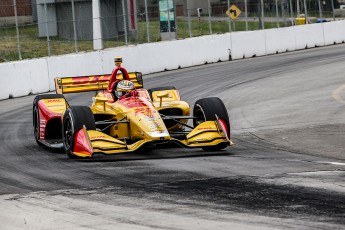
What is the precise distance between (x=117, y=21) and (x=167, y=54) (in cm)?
219

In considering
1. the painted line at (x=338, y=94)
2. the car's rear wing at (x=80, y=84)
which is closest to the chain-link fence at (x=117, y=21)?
the painted line at (x=338, y=94)

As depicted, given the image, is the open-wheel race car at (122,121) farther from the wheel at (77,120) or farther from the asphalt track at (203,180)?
the asphalt track at (203,180)

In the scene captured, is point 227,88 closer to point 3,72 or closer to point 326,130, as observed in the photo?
point 3,72

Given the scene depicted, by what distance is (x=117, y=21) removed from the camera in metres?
33.6

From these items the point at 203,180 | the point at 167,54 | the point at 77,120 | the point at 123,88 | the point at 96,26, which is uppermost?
the point at 96,26

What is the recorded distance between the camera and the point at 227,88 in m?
27.8

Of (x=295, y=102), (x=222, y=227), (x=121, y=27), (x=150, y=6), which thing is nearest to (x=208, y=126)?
(x=222, y=227)

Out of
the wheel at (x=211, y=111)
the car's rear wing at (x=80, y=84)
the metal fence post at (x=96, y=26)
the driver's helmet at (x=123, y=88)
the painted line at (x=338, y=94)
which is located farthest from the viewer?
the metal fence post at (x=96, y=26)

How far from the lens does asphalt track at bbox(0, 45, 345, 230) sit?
9.72 metres

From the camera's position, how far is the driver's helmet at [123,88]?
16.8 meters

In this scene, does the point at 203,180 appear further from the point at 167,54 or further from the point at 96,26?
the point at 167,54

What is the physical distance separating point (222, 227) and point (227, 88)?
61.4ft

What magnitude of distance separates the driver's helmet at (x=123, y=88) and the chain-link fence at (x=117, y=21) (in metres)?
12.7

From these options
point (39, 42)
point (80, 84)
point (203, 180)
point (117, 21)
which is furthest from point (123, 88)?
point (117, 21)
